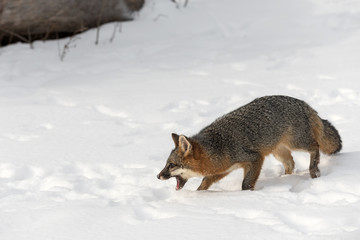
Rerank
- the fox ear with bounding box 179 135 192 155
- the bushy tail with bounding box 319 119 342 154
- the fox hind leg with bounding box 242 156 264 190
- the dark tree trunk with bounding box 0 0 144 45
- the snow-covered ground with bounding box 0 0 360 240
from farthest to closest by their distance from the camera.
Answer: the dark tree trunk with bounding box 0 0 144 45 → the bushy tail with bounding box 319 119 342 154 → the fox hind leg with bounding box 242 156 264 190 → the fox ear with bounding box 179 135 192 155 → the snow-covered ground with bounding box 0 0 360 240

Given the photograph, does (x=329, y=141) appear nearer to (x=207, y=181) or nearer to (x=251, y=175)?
(x=251, y=175)

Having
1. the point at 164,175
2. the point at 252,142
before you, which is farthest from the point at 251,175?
the point at 164,175

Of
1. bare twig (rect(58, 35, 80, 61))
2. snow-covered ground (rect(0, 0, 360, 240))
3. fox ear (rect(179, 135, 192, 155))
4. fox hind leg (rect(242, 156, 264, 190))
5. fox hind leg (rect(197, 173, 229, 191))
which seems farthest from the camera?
bare twig (rect(58, 35, 80, 61))

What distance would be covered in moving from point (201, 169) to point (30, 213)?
A: 163 cm

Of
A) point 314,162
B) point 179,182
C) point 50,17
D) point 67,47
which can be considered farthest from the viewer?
point 50,17

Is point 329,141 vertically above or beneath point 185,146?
beneath

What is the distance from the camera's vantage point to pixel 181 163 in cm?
529

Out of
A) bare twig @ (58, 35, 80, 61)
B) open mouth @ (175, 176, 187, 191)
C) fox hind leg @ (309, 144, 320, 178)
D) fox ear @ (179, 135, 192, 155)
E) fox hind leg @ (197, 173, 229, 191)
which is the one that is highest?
fox ear @ (179, 135, 192, 155)

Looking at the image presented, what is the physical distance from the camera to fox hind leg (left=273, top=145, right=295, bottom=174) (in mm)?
6008

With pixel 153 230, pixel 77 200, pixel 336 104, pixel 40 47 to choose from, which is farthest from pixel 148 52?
pixel 153 230

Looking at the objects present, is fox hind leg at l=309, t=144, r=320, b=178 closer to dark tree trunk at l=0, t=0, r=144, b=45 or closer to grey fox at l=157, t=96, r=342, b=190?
grey fox at l=157, t=96, r=342, b=190

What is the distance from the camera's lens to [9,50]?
9945 mm

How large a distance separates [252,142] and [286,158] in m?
0.66

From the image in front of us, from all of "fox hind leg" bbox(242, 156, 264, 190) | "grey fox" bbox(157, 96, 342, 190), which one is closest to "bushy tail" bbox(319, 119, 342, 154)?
"grey fox" bbox(157, 96, 342, 190)
